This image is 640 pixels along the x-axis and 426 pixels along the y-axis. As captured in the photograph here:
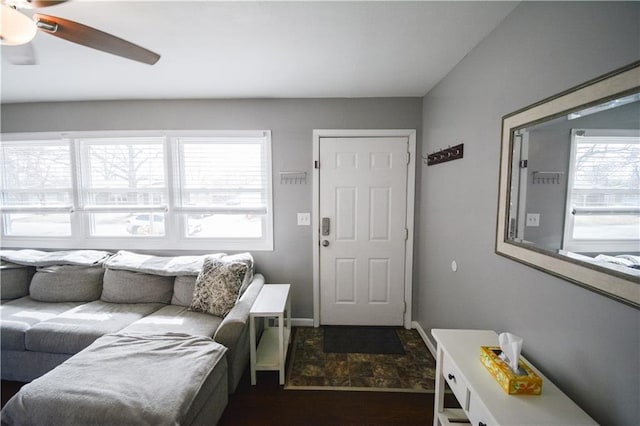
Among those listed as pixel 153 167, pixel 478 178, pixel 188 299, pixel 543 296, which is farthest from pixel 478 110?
pixel 153 167

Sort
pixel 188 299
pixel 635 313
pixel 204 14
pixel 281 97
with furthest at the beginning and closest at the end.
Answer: pixel 281 97 → pixel 188 299 → pixel 204 14 → pixel 635 313

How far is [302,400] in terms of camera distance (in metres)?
1.76

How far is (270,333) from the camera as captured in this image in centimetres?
233

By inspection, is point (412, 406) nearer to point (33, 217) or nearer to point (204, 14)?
point (204, 14)

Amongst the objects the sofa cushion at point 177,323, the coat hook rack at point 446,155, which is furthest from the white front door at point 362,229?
the sofa cushion at point 177,323

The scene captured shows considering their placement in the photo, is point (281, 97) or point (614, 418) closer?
point (614, 418)

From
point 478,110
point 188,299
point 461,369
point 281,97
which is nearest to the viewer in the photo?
point 461,369

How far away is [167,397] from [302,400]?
956 mm

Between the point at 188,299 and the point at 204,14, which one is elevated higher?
the point at 204,14

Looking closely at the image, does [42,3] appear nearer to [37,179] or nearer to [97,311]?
[97,311]

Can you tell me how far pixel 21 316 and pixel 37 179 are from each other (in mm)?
1567

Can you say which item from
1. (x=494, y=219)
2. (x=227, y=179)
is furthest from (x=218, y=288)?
(x=494, y=219)

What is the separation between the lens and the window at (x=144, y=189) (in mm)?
2611

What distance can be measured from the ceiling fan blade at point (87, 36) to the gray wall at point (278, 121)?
4.05 feet
